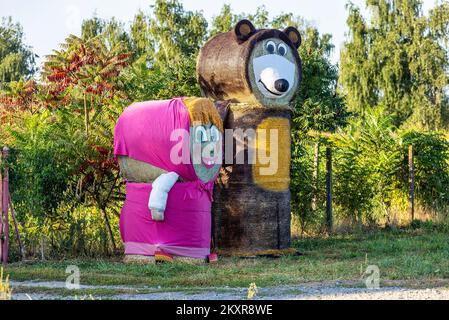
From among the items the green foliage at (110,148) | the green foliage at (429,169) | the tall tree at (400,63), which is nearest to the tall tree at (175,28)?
the tall tree at (400,63)

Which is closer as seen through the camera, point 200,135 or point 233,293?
point 233,293

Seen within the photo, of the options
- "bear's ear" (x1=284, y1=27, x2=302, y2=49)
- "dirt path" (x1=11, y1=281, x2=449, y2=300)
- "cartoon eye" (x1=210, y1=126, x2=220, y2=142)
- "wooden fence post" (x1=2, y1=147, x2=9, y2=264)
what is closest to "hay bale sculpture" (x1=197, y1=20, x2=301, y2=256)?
"bear's ear" (x1=284, y1=27, x2=302, y2=49)

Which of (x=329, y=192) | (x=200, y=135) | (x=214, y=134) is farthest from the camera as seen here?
(x=329, y=192)

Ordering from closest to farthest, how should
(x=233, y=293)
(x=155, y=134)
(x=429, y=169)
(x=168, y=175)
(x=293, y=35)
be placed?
(x=233, y=293) < (x=168, y=175) < (x=155, y=134) < (x=293, y=35) < (x=429, y=169)

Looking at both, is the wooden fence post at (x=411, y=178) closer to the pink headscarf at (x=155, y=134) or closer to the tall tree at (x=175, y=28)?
the pink headscarf at (x=155, y=134)

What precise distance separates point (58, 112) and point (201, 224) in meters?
3.15

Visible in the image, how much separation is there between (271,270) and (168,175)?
6.08 ft

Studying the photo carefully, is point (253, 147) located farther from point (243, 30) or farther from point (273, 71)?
point (243, 30)

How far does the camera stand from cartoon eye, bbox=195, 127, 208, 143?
11.5 m

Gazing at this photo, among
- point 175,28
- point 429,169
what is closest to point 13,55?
point 175,28

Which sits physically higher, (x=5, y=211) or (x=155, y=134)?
(x=155, y=134)

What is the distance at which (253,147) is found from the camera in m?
12.5

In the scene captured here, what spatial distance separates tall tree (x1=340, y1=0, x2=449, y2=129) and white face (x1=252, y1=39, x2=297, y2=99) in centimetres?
2647

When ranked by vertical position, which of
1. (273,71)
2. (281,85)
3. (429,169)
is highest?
(273,71)
